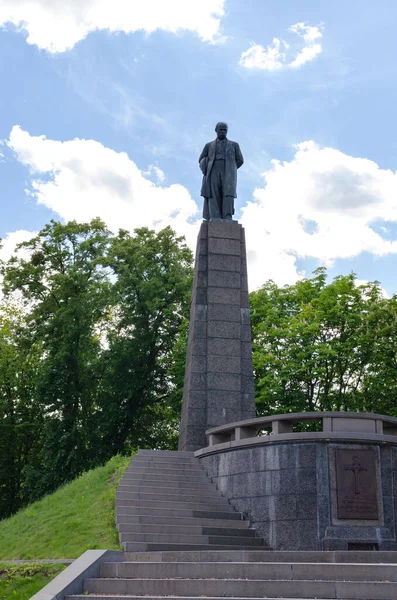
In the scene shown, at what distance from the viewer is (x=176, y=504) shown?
14.4 m

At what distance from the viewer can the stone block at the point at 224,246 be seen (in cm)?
1989

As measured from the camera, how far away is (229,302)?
63.4ft

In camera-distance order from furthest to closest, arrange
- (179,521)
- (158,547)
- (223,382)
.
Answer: (223,382), (179,521), (158,547)

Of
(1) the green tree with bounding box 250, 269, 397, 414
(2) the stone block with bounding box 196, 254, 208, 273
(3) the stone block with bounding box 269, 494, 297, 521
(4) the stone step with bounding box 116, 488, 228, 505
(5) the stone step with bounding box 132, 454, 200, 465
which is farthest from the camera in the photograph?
(1) the green tree with bounding box 250, 269, 397, 414

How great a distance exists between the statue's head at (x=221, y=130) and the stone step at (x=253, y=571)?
14511 mm

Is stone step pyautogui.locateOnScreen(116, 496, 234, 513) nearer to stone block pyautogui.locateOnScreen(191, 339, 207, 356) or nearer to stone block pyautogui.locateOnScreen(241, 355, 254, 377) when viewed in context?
stone block pyautogui.locateOnScreen(241, 355, 254, 377)

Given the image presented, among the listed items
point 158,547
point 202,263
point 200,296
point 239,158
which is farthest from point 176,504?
point 239,158

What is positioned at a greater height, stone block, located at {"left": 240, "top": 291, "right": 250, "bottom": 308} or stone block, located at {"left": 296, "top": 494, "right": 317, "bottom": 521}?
stone block, located at {"left": 240, "top": 291, "right": 250, "bottom": 308}

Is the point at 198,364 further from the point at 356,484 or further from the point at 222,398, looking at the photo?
the point at 356,484

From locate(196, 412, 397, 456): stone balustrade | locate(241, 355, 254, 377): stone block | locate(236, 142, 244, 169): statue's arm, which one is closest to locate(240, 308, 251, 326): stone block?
locate(241, 355, 254, 377): stone block

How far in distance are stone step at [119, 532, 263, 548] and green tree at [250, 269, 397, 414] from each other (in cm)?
1185

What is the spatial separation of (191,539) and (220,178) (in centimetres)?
1132

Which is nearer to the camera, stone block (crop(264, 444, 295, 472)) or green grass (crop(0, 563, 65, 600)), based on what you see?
green grass (crop(0, 563, 65, 600))

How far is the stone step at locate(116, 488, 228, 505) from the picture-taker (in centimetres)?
1445
